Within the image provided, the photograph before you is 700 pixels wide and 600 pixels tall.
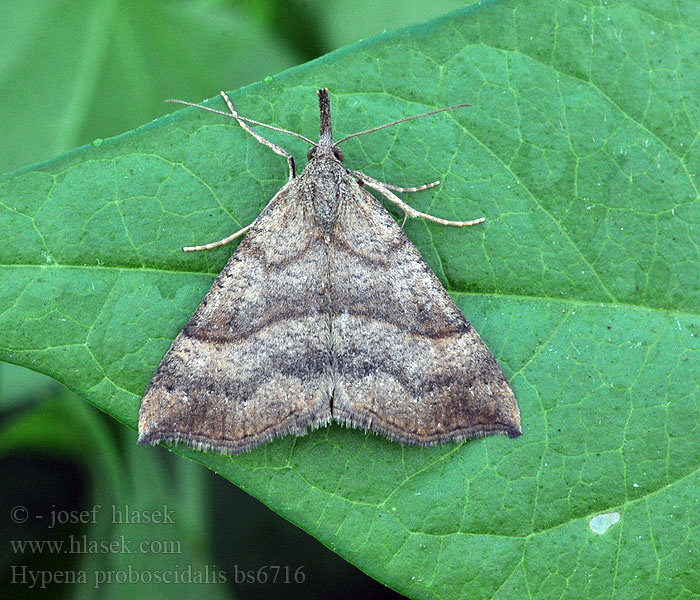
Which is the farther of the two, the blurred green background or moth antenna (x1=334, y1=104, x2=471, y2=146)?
the blurred green background

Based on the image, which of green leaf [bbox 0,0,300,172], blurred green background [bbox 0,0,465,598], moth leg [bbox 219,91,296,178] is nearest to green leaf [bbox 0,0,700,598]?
moth leg [bbox 219,91,296,178]

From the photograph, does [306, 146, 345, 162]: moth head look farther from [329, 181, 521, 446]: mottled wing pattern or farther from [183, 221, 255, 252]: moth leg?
[183, 221, 255, 252]: moth leg

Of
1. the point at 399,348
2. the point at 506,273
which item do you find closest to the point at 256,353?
the point at 399,348

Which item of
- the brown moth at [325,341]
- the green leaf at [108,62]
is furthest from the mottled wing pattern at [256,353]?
the green leaf at [108,62]

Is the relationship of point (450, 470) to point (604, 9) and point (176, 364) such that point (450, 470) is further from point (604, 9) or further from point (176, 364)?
point (604, 9)

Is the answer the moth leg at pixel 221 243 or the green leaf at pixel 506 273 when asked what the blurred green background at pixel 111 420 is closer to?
the green leaf at pixel 506 273

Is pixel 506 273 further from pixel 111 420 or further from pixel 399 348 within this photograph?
pixel 111 420

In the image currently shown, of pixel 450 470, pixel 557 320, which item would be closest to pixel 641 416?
pixel 557 320
